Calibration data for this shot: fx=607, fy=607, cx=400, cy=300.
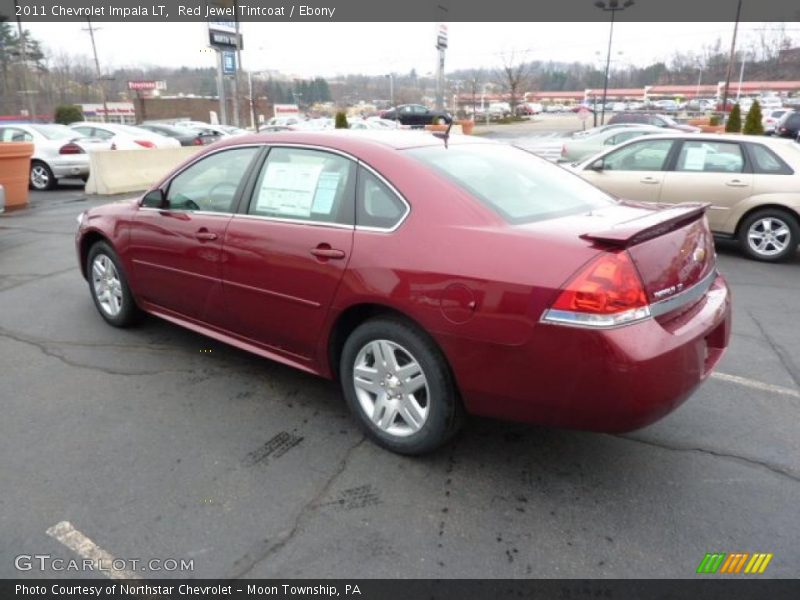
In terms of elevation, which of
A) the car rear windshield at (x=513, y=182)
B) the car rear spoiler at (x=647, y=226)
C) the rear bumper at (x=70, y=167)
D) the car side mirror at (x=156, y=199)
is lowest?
the rear bumper at (x=70, y=167)

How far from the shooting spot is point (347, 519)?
2682mm

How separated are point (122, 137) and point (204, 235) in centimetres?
1464

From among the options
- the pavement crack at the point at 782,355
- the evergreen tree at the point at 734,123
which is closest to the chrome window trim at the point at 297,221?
the pavement crack at the point at 782,355

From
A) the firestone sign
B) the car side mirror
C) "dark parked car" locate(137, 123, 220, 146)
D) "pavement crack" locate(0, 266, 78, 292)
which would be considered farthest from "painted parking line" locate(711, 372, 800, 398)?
the firestone sign

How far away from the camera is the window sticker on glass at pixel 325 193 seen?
3305 mm

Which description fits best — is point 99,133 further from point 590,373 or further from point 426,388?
point 590,373

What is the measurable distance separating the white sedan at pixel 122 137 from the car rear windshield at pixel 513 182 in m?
14.2

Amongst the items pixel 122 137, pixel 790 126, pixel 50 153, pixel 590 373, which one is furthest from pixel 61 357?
pixel 790 126

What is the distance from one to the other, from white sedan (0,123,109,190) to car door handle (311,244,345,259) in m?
14.0

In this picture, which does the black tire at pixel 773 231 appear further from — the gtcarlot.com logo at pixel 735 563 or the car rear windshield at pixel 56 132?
the car rear windshield at pixel 56 132

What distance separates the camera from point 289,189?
139 inches
